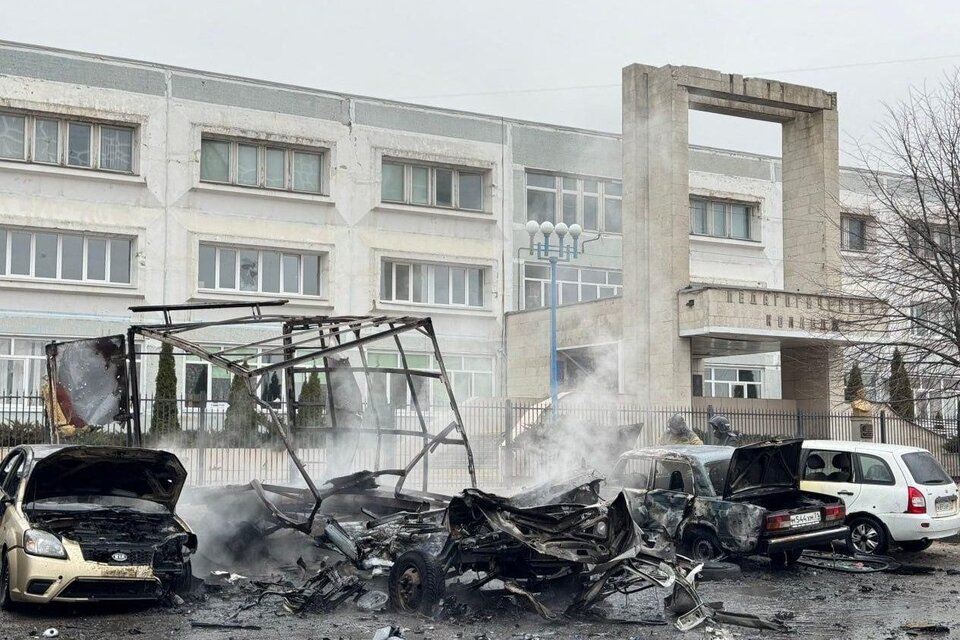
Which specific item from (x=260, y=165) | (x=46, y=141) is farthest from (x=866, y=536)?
(x=46, y=141)

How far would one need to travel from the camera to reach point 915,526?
1410cm

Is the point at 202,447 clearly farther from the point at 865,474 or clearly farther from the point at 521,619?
the point at 865,474

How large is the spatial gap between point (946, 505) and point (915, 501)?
0.71 m

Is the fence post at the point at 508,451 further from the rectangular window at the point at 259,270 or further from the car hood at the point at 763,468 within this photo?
the rectangular window at the point at 259,270

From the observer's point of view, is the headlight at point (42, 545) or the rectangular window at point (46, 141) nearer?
the headlight at point (42, 545)

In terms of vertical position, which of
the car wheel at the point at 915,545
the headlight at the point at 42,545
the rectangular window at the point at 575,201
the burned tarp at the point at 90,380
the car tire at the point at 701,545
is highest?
the rectangular window at the point at 575,201

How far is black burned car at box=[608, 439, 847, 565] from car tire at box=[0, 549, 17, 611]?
7.07 meters

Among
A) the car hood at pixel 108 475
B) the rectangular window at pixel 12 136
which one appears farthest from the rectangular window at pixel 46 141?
the car hood at pixel 108 475

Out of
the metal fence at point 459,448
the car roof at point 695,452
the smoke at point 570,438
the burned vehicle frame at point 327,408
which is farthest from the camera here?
the smoke at point 570,438

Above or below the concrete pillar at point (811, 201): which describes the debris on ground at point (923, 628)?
below

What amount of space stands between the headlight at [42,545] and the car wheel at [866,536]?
9.83 m

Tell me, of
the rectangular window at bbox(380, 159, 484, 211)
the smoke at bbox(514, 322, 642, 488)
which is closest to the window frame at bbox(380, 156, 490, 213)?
the rectangular window at bbox(380, 159, 484, 211)

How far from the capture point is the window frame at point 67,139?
29906mm

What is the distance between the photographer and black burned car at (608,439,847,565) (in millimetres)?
12438
